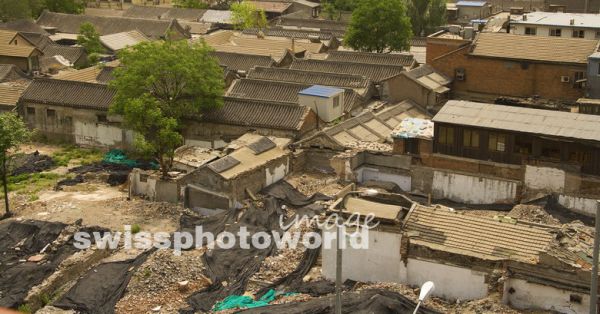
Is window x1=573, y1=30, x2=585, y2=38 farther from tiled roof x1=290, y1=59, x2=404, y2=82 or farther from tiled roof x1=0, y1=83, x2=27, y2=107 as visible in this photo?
tiled roof x1=0, y1=83, x2=27, y2=107

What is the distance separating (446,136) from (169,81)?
16.3 m

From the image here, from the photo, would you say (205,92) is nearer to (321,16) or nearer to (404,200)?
(404,200)

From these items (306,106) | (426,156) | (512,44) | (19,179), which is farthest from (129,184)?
(512,44)

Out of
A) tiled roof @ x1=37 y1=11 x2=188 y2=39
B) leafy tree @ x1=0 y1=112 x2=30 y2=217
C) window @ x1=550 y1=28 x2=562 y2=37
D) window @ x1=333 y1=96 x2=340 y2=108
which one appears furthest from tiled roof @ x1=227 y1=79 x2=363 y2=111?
tiled roof @ x1=37 y1=11 x2=188 y2=39

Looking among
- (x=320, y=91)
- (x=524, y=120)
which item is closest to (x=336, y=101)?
(x=320, y=91)

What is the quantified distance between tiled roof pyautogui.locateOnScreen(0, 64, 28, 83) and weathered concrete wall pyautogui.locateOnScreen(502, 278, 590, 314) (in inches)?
1622

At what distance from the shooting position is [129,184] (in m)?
37.1

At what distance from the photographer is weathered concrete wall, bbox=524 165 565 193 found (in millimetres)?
32562

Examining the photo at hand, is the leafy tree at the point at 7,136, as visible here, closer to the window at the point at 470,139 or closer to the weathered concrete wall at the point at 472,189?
the weathered concrete wall at the point at 472,189

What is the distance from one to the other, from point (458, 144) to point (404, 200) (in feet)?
27.7

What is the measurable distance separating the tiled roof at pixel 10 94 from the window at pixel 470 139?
28.8 meters

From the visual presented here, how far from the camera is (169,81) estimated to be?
1670 inches

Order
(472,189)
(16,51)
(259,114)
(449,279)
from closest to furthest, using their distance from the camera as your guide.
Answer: (449,279), (472,189), (259,114), (16,51)

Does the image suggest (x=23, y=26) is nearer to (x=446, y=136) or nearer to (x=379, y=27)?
(x=379, y=27)
